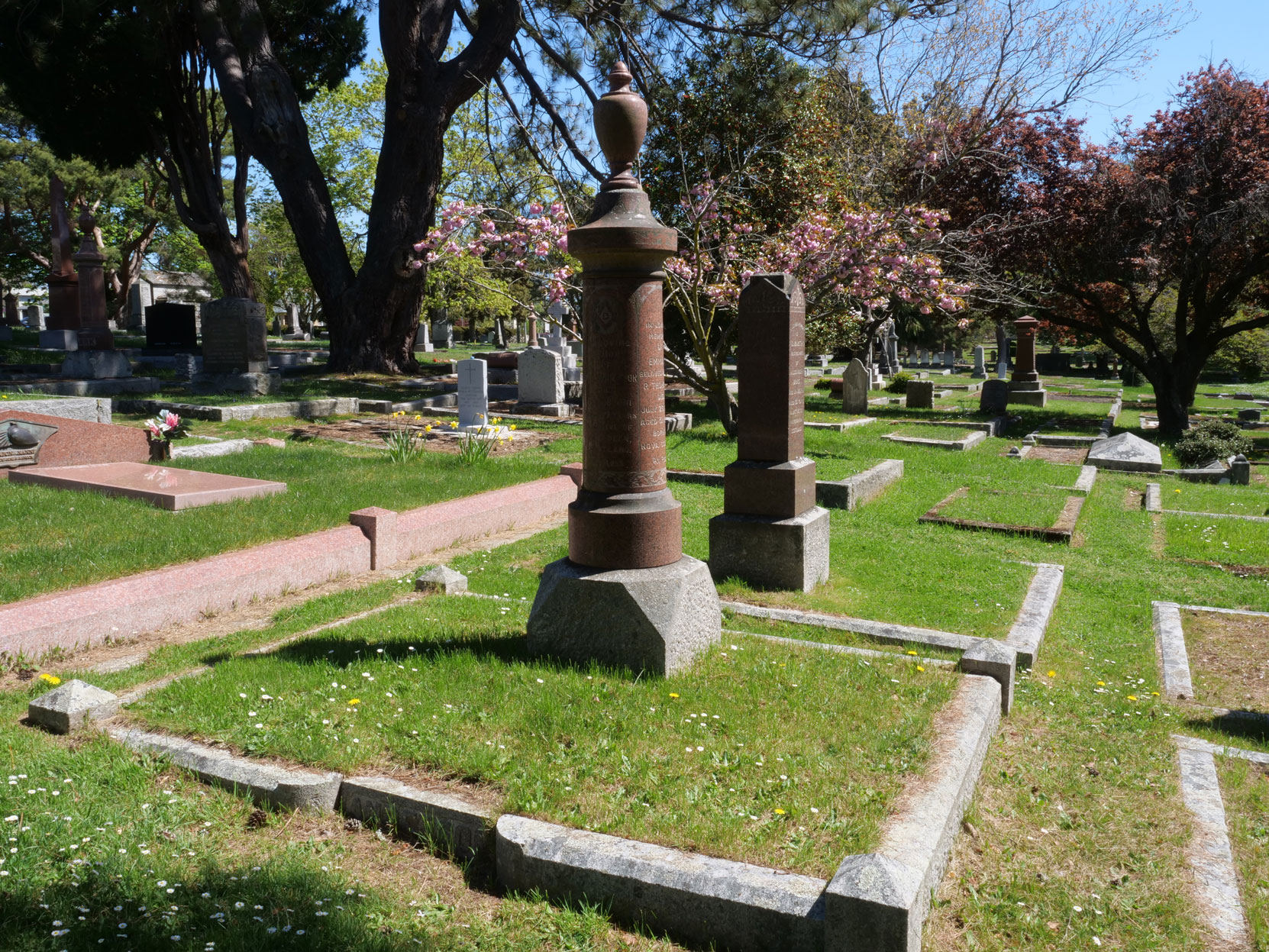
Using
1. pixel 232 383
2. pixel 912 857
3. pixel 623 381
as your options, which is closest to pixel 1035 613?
pixel 623 381

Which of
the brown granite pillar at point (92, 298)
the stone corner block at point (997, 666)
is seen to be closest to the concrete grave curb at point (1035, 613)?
the stone corner block at point (997, 666)

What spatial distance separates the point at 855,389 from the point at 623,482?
57.5ft

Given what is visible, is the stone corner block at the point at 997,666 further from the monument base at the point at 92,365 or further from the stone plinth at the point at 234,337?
the monument base at the point at 92,365

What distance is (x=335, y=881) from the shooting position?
336cm

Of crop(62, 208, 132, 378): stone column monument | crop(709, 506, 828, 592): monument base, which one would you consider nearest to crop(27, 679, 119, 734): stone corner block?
crop(709, 506, 828, 592): monument base

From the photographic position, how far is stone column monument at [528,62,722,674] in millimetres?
5000

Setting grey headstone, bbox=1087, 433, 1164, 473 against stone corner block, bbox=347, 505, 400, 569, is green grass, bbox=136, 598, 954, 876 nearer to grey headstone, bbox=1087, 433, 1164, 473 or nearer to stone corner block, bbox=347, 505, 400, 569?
stone corner block, bbox=347, 505, 400, 569

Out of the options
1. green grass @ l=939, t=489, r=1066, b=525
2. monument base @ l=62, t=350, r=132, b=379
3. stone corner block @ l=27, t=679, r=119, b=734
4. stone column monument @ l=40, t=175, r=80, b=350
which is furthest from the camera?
stone column monument @ l=40, t=175, r=80, b=350

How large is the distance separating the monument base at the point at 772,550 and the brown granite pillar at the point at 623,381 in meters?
2.32

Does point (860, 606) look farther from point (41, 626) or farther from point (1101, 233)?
point (1101, 233)

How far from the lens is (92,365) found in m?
19.6

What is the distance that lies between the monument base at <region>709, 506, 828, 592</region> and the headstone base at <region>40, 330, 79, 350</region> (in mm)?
25882

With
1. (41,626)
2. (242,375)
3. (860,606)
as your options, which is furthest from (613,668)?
(242,375)

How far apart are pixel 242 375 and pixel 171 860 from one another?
17.3 meters
